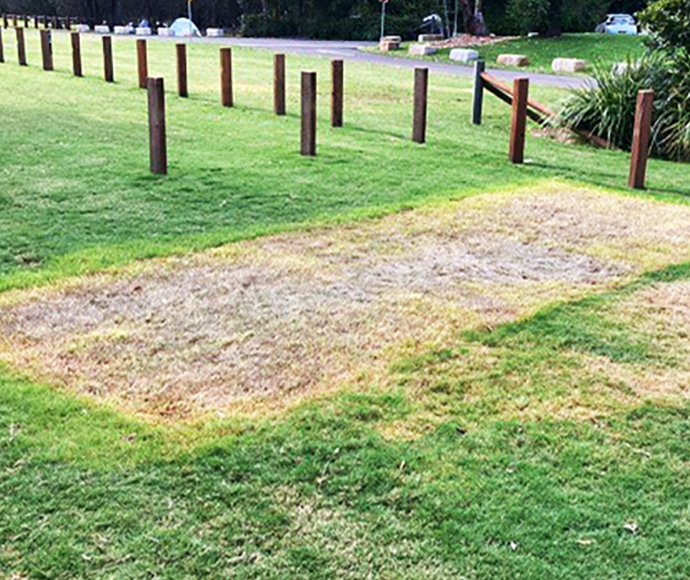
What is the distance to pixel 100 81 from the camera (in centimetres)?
1998

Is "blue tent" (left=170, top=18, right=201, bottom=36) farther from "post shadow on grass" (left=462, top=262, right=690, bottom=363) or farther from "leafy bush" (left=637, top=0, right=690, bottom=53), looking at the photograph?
"post shadow on grass" (left=462, top=262, right=690, bottom=363)

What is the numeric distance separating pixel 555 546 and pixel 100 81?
1856cm

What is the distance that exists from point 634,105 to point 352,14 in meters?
40.5

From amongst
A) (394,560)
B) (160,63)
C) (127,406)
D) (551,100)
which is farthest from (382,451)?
(160,63)

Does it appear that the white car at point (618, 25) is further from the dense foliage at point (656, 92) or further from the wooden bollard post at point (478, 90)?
the dense foliage at point (656, 92)

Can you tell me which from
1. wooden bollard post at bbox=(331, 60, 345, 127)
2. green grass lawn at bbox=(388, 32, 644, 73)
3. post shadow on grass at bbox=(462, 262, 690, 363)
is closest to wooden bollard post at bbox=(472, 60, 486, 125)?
wooden bollard post at bbox=(331, 60, 345, 127)

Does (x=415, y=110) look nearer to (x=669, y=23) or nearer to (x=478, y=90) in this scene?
(x=478, y=90)

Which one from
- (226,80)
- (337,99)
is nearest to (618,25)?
(226,80)

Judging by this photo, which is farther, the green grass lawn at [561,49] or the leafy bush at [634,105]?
the green grass lawn at [561,49]

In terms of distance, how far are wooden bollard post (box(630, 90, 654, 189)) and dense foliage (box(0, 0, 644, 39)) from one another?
28.6m

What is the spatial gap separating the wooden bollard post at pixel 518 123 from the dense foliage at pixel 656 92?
221 centimetres

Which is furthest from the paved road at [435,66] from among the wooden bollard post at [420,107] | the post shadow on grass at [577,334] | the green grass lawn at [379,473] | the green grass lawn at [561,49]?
the green grass lawn at [379,473]

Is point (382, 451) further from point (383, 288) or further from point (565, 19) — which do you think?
point (565, 19)

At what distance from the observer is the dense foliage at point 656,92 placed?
12.3 meters
